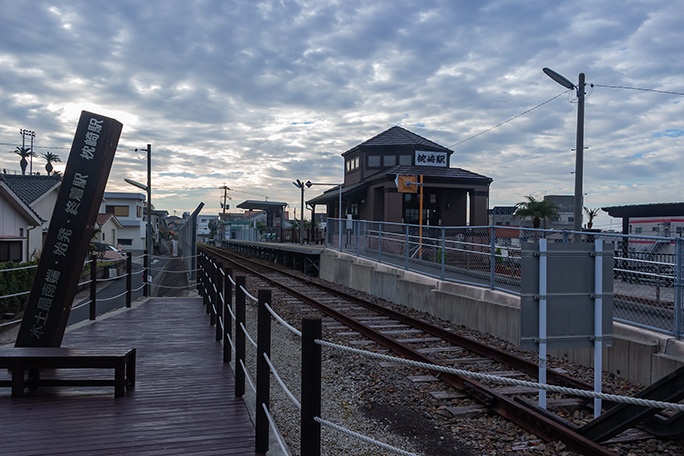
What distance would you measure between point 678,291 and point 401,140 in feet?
93.7

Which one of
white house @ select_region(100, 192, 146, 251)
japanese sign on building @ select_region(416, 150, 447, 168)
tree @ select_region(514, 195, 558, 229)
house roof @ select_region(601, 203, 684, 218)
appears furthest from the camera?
white house @ select_region(100, 192, 146, 251)

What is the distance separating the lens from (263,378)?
3.68 m

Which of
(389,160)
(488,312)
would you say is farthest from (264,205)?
(488,312)

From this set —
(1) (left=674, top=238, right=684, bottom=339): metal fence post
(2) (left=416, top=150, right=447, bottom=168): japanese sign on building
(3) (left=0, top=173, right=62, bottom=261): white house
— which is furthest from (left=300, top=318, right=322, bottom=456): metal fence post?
(2) (left=416, top=150, right=447, bottom=168): japanese sign on building

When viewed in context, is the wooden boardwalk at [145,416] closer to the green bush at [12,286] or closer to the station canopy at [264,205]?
the green bush at [12,286]

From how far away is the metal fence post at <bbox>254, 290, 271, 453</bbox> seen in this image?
3.61 m

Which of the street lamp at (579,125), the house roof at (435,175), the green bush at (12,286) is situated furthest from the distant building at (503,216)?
the green bush at (12,286)

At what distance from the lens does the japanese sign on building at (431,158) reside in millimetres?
32281

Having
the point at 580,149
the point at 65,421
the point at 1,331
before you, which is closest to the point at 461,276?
the point at 580,149

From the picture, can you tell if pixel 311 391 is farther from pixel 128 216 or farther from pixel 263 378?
pixel 128 216

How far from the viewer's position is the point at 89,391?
4.98 meters

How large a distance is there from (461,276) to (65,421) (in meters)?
9.10

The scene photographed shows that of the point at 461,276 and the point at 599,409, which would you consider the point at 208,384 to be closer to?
the point at 599,409

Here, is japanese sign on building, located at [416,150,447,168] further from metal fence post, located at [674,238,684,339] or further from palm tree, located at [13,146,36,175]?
palm tree, located at [13,146,36,175]
